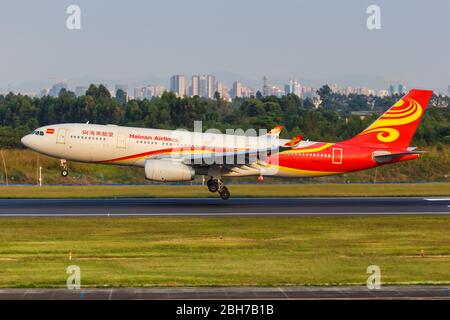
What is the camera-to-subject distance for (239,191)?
55.1 m

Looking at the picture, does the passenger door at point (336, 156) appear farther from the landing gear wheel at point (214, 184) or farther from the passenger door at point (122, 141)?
the passenger door at point (122, 141)

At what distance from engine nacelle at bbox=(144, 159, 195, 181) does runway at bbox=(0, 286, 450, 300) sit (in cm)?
2418

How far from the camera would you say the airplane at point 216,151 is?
4662 centimetres

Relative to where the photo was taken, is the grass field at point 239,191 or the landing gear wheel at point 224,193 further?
the grass field at point 239,191

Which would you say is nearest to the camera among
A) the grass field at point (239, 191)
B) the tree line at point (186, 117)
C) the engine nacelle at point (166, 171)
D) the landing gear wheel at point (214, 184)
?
the engine nacelle at point (166, 171)


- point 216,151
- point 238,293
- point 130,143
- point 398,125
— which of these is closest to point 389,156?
point 398,125

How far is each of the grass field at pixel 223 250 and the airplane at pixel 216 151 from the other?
918cm

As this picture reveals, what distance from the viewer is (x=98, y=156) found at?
47.5 m

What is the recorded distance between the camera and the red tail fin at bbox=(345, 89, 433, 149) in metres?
50.3

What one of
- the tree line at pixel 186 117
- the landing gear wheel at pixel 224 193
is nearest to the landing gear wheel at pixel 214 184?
Answer: the landing gear wheel at pixel 224 193

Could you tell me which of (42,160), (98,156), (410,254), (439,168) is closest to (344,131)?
(439,168)

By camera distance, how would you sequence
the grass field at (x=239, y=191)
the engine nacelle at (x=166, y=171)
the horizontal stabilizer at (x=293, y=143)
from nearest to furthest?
the horizontal stabilizer at (x=293, y=143) → the engine nacelle at (x=166, y=171) → the grass field at (x=239, y=191)

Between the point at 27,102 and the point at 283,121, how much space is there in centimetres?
3963

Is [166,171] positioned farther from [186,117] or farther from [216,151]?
[186,117]
